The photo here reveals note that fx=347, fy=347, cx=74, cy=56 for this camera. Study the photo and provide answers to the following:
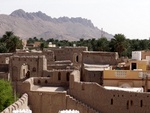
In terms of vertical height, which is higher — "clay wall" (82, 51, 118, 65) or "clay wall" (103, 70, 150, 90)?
"clay wall" (82, 51, 118, 65)

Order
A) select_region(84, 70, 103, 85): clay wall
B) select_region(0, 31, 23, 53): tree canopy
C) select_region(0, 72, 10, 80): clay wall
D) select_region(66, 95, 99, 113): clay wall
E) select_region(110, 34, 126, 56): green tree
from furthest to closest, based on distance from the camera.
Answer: select_region(0, 31, 23, 53): tree canopy, select_region(110, 34, 126, 56): green tree, select_region(0, 72, 10, 80): clay wall, select_region(84, 70, 103, 85): clay wall, select_region(66, 95, 99, 113): clay wall

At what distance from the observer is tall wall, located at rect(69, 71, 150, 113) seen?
2378cm

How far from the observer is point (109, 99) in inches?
983

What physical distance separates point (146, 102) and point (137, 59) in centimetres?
1001

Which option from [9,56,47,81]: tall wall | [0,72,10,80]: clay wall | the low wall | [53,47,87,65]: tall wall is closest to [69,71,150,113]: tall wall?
the low wall

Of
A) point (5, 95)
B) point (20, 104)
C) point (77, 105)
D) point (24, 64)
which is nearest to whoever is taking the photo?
point (20, 104)

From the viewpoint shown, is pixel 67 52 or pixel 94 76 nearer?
pixel 94 76

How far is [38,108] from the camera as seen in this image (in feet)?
87.8

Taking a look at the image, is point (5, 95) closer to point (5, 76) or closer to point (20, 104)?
point (5, 76)

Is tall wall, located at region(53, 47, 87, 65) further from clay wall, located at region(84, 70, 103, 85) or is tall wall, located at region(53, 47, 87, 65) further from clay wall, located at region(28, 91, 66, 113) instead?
clay wall, located at region(28, 91, 66, 113)

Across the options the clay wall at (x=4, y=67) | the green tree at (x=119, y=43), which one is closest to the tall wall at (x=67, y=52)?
the green tree at (x=119, y=43)

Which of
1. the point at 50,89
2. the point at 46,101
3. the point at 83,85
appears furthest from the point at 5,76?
the point at 83,85

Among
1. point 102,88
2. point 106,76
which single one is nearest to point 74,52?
point 106,76

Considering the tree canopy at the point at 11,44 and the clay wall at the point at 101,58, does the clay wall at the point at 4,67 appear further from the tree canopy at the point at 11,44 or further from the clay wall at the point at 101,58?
the tree canopy at the point at 11,44
